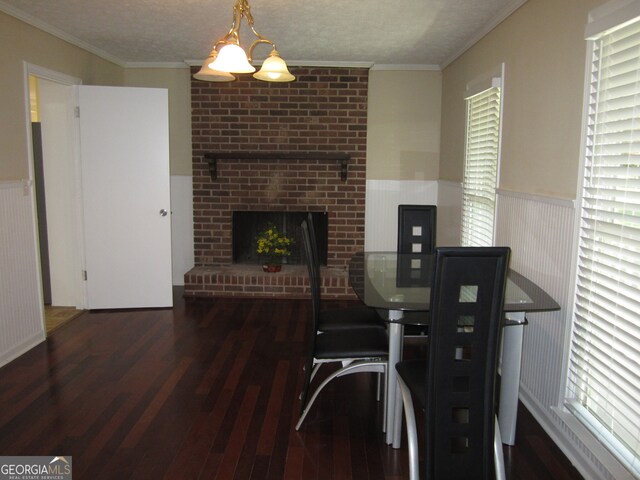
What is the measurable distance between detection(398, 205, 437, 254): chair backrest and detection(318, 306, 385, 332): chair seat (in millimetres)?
877

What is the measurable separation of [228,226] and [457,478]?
4096 millimetres

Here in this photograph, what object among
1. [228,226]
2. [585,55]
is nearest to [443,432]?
[585,55]

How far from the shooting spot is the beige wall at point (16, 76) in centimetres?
346

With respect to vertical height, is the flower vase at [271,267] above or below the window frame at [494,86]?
below

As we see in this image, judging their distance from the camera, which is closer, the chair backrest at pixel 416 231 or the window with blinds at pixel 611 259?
the window with blinds at pixel 611 259

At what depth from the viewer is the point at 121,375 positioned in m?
3.30

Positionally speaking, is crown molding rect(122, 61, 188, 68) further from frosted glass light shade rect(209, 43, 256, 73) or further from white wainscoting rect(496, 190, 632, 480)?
white wainscoting rect(496, 190, 632, 480)

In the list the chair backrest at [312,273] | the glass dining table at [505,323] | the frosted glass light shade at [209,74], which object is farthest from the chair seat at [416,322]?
the frosted glass light shade at [209,74]

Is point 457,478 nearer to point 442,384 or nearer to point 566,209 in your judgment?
point 442,384

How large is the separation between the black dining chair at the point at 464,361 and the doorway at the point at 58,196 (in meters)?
3.61

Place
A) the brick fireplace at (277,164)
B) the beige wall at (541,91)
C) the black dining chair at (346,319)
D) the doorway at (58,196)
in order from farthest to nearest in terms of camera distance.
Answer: the brick fireplace at (277,164), the doorway at (58,196), the black dining chair at (346,319), the beige wall at (541,91)

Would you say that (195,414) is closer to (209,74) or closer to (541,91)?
(209,74)

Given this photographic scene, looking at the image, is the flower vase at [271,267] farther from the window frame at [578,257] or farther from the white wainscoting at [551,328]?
the window frame at [578,257]

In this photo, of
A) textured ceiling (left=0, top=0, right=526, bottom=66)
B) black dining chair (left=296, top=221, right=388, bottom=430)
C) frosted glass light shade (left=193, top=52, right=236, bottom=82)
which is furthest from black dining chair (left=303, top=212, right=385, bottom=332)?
textured ceiling (left=0, top=0, right=526, bottom=66)
